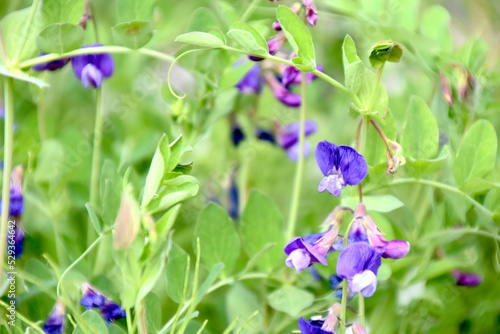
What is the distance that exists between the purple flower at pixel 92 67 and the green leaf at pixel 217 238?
175 mm

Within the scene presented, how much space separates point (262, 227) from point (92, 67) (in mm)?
250

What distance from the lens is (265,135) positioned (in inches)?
32.5

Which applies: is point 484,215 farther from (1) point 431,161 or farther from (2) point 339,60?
(2) point 339,60

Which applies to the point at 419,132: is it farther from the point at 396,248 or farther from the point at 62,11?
the point at 62,11

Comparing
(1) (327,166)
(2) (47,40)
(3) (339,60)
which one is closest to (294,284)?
(1) (327,166)

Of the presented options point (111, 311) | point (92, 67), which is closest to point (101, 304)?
point (111, 311)

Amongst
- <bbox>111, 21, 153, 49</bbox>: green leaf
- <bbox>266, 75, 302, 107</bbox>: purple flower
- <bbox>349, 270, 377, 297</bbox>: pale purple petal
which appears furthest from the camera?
<bbox>266, 75, 302, 107</bbox>: purple flower

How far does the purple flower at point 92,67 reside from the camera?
607mm

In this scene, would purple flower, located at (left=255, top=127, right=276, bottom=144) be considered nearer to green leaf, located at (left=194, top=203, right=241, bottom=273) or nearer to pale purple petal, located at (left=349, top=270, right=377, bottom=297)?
green leaf, located at (left=194, top=203, right=241, bottom=273)

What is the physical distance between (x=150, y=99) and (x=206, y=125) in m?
0.29

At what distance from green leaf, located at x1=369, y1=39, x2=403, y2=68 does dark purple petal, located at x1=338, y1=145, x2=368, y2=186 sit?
3.1 inches

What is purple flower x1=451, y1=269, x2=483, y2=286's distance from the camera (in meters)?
0.76

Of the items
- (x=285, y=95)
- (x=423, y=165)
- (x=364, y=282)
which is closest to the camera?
(x=364, y=282)

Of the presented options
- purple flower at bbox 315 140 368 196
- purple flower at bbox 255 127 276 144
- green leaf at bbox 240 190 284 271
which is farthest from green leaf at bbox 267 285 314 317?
purple flower at bbox 255 127 276 144
